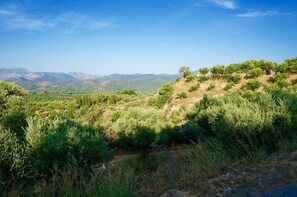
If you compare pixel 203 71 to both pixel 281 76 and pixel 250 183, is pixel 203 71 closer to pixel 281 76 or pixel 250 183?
pixel 281 76

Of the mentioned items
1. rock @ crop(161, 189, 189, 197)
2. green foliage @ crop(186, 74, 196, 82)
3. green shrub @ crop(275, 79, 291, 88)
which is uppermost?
green foliage @ crop(186, 74, 196, 82)

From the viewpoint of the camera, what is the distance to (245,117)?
10.9 meters

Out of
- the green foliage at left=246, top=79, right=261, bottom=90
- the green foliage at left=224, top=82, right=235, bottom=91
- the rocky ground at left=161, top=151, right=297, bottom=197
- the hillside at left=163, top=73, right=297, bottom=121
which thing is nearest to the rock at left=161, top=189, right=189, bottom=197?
the rocky ground at left=161, top=151, right=297, bottom=197

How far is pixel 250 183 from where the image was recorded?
6.29 meters

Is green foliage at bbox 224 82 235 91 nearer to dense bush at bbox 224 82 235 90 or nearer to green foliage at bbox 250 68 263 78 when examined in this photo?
dense bush at bbox 224 82 235 90

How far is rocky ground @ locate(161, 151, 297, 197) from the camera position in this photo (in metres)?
5.79

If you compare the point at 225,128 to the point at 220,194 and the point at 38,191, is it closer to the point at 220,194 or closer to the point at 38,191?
the point at 220,194

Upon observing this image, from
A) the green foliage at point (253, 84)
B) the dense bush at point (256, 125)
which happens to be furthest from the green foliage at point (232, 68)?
the dense bush at point (256, 125)

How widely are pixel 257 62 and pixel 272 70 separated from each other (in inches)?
179

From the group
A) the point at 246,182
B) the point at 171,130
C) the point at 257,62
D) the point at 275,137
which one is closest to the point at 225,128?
the point at 275,137

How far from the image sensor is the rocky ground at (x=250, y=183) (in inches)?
228

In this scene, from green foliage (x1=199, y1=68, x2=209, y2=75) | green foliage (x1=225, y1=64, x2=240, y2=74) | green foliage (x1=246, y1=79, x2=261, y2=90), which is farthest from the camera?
green foliage (x1=199, y1=68, x2=209, y2=75)

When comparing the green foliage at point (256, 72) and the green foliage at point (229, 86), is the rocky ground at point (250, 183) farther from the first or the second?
the green foliage at point (256, 72)

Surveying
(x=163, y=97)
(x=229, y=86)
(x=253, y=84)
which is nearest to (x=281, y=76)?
(x=253, y=84)
